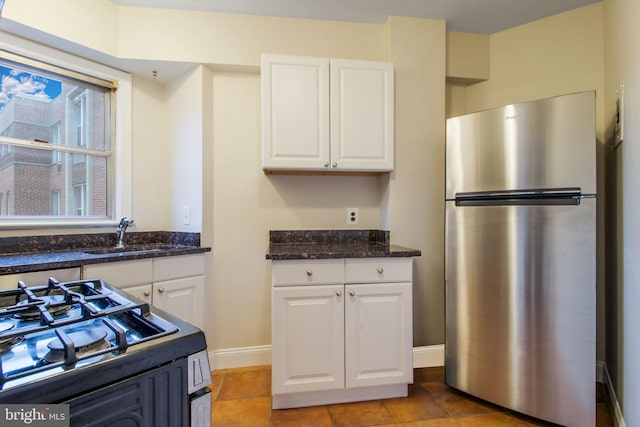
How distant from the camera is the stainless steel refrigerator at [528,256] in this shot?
1491 mm

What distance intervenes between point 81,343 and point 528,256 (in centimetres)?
182

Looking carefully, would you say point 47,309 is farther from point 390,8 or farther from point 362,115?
point 390,8

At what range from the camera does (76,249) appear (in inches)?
75.1

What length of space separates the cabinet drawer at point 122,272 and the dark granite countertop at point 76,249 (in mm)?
29

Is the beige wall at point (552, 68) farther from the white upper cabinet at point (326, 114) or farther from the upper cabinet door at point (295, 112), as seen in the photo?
the upper cabinet door at point (295, 112)

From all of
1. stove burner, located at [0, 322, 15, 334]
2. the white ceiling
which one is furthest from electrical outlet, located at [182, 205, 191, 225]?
stove burner, located at [0, 322, 15, 334]

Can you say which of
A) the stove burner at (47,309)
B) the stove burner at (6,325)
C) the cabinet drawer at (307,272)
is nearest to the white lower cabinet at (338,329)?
the cabinet drawer at (307,272)

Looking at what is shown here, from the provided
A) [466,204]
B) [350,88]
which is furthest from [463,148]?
[350,88]

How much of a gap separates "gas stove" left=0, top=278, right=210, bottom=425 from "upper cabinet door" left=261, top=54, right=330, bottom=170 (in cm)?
140

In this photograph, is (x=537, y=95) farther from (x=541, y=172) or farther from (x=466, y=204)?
(x=466, y=204)

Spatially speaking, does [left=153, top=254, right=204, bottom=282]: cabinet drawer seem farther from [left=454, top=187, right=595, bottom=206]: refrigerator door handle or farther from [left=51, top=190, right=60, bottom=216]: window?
[left=454, top=187, right=595, bottom=206]: refrigerator door handle

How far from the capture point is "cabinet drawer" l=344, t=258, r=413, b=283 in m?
1.73

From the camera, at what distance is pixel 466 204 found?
Result: 176 centimetres

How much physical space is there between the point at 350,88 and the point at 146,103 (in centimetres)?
150
